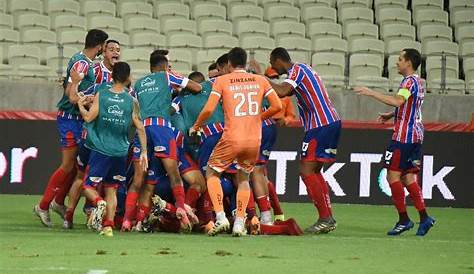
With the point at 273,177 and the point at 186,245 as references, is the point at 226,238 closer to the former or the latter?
the point at 186,245

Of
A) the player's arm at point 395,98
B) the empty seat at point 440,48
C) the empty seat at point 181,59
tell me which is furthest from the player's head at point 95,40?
the empty seat at point 440,48

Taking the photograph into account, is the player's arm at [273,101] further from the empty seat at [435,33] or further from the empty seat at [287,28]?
the empty seat at [435,33]

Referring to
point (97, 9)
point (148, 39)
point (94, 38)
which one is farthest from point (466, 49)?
point (94, 38)

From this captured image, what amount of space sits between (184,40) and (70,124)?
7511mm

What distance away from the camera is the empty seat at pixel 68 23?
917 inches

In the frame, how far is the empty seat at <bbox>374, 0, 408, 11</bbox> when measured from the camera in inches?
979

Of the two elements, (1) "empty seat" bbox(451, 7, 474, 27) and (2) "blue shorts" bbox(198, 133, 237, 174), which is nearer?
(2) "blue shorts" bbox(198, 133, 237, 174)

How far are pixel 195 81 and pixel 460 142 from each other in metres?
5.59

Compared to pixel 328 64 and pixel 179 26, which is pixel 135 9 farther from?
pixel 328 64

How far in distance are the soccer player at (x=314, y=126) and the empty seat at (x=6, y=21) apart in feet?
29.0

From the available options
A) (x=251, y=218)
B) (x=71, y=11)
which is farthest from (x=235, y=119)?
(x=71, y=11)

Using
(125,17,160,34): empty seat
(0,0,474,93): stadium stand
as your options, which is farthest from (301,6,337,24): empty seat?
(125,17,160,34): empty seat

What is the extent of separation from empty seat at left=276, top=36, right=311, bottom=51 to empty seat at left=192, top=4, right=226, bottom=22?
48.4 inches

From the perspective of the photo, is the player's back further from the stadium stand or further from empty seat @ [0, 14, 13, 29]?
empty seat @ [0, 14, 13, 29]
